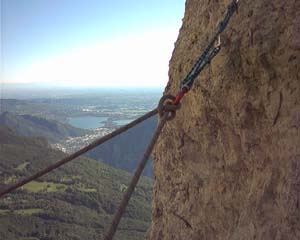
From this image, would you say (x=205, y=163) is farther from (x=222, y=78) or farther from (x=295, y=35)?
(x=295, y=35)

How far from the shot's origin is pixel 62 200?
290 ft

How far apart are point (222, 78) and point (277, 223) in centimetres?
201

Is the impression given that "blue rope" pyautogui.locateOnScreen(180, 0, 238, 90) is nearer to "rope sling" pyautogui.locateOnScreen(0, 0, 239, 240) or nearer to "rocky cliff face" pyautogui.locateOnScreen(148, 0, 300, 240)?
"rope sling" pyautogui.locateOnScreen(0, 0, 239, 240)

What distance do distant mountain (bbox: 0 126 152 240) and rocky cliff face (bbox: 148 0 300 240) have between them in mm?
66176

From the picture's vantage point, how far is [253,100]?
427cm

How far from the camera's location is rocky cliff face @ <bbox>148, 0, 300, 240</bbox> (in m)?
3.73

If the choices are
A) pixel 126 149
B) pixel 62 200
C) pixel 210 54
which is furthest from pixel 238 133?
pixel 126 149

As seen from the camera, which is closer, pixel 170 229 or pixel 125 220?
pixel 170 229

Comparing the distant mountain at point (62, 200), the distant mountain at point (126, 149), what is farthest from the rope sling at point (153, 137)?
the distant mountain at point (126, 149)

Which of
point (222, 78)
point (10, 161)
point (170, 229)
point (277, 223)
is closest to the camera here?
point (277, 223)

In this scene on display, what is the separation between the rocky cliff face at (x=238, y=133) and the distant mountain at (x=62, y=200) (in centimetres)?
6618

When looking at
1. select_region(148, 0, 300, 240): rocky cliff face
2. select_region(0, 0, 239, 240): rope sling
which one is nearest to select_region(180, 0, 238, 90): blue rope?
select_region(0, 0, 239, 240): rope sling

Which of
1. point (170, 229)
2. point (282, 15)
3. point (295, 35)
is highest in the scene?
point (282, 15)

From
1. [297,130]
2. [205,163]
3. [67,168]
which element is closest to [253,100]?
[297,130]
